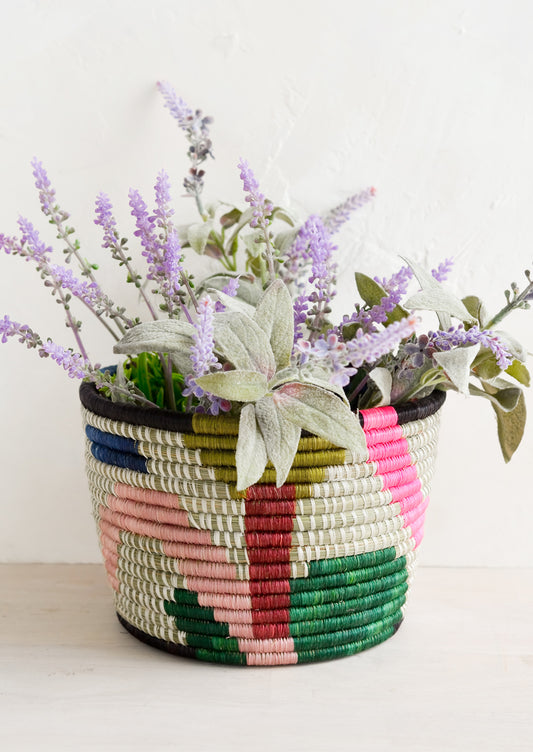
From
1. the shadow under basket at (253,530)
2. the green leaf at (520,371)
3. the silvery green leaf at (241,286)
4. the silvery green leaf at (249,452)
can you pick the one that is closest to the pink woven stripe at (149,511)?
the shadow under basket at (253,530)

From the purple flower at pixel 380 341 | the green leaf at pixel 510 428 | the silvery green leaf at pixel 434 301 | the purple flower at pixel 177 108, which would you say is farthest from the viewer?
the purple flower at pixel 177 108

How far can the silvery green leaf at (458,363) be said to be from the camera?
1.86ft

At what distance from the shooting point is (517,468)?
961mm

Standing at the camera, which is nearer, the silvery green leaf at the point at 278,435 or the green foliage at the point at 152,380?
the silvery green leaf at the point at 278,435

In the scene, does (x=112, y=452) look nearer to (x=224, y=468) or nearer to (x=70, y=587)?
(x=224, y=468)

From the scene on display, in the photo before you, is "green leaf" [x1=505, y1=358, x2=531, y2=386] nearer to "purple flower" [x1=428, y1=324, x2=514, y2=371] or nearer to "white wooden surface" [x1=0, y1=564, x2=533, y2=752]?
"purple flower" [x1=428, y1=324, x2=514, y2=371]

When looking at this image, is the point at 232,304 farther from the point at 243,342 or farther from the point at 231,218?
the point at 231,218

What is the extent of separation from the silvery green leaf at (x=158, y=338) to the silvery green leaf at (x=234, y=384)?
0.13 feet

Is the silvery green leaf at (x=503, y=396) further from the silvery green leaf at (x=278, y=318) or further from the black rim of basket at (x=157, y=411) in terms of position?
the silvery green leaf at (x=278, y=318)

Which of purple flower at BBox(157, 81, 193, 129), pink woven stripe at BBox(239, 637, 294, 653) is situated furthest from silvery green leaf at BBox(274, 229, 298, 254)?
pink woven stripe at BBox(239, 637, 294, 653)

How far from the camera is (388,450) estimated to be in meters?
0.63

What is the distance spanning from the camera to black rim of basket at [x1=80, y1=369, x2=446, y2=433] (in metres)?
0.59

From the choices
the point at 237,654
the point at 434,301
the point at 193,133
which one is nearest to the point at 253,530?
the point at 237,654

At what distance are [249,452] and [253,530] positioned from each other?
103mm
